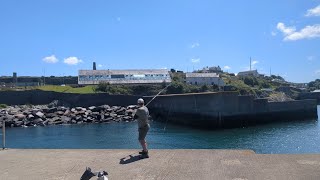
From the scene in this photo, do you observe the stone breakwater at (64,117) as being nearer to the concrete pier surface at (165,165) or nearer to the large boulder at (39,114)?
the large boulder at (39,114)

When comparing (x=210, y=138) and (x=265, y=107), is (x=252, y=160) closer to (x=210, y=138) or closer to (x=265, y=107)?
(x=210, y=138)

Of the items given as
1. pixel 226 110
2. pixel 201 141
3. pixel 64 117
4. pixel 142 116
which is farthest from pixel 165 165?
pixel 64 117

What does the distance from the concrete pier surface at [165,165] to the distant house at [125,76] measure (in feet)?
258

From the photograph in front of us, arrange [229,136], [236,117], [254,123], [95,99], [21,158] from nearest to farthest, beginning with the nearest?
[21,158] < [229,136] < [236,117] < [254,123] < [95,99]

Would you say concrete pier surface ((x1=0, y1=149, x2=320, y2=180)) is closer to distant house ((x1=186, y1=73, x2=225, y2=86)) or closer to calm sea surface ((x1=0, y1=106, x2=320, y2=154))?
calm sea surface ((x1=0, y1=106, x2=320, y2=154))

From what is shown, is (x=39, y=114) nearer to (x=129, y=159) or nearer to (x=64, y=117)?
(x=64, y=117)

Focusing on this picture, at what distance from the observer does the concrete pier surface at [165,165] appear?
7359 mm

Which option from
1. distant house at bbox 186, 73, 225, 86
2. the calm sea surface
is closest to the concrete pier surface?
the calm sea surface

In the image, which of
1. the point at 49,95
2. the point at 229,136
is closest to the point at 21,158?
the point at 229,136

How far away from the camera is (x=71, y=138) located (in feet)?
108

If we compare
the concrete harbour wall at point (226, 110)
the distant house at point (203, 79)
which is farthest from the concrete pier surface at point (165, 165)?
the distant house at point (203, 79)

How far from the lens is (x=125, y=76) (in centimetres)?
9262

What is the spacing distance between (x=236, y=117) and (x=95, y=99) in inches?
1188

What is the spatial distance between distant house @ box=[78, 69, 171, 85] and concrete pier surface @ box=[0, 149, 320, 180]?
7876 cm
